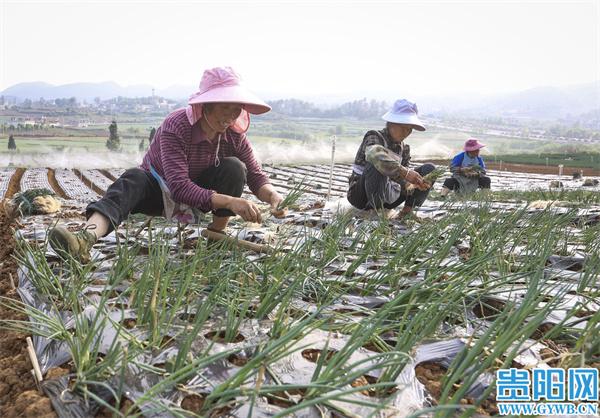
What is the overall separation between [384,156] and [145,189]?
1.34 metres

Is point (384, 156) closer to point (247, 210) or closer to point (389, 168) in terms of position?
point (389, 168)

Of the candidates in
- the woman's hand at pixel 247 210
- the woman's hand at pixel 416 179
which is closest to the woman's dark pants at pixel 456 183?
the woman's hand at pixel 416 179

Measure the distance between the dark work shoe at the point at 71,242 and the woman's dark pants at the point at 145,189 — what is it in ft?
0.49

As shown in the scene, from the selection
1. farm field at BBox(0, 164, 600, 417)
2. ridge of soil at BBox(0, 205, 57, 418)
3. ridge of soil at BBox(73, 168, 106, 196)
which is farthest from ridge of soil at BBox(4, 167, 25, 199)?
farm field at BBox(0, 164, 600, 417)

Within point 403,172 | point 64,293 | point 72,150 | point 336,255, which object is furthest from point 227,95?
point 72,150

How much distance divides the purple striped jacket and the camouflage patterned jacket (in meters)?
0.74

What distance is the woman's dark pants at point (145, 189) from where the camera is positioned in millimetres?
1947

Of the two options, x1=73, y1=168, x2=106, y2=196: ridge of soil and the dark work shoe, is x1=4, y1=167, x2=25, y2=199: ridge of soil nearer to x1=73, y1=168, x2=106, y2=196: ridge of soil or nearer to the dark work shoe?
x1=73, y1=168, x2=106, y2=196: ridge of soil

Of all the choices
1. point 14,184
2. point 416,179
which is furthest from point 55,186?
point 416,179

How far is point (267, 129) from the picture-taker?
2556 cm

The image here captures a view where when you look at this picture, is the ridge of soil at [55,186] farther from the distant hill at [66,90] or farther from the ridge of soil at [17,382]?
the distant hill at [66,90]

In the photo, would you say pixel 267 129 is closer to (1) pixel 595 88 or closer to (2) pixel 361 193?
(2) pixel 361 193

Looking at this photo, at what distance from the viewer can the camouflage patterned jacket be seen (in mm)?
2781

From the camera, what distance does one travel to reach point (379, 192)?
2.94 m
